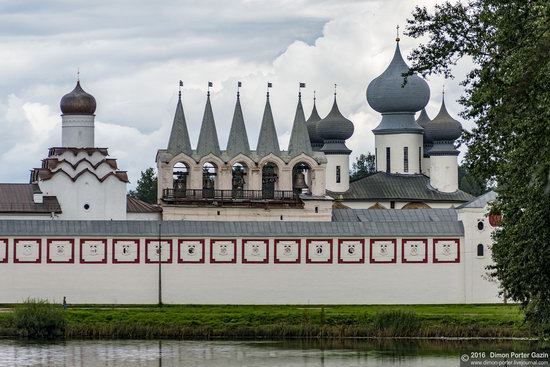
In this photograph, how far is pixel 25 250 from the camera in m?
54.0

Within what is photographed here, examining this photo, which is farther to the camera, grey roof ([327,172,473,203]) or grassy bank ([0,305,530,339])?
grey roof ([327,172,473,203])

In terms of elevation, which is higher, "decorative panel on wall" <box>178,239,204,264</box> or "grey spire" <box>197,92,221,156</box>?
"grey spire" <box>197,92,221,156</box>

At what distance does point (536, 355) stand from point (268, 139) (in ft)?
109

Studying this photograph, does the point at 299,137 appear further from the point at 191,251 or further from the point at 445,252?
the point at 191,251

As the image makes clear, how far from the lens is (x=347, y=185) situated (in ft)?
260

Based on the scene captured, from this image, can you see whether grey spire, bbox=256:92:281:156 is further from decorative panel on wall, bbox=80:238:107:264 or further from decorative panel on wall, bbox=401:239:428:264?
decorative panel on wall, bbox=80:238:107:264

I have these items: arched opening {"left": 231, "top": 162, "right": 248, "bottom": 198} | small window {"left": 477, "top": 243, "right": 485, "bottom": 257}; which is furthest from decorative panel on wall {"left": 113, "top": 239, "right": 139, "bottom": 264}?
arched opening {"left": 231, "top": 162, "right": 248, "bottom": 198}

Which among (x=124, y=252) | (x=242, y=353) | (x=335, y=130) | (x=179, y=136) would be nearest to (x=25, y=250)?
(x=124, y=252)

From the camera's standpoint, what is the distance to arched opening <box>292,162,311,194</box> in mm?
69375

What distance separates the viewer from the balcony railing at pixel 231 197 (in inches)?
2640

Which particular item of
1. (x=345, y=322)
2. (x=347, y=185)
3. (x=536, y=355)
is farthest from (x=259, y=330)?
(x=347, y=185)

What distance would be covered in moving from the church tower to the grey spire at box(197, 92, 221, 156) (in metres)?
12.5

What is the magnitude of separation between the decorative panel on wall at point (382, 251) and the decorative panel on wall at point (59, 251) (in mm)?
10159

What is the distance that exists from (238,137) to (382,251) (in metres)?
15.2
